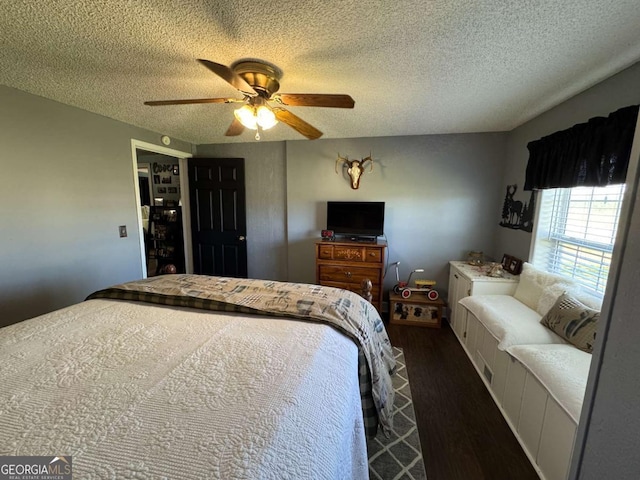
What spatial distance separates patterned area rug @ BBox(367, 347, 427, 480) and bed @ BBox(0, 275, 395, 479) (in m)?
0.13

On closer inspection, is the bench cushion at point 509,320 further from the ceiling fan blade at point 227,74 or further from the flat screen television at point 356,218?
the ceiling fan blade at point 227,74

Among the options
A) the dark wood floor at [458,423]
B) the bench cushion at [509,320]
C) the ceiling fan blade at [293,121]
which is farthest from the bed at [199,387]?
the ceiling fan blade at [293,121]

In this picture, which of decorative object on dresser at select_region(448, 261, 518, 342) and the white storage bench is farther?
decorative object on dresser at select_region(448, 261, 518, 342)

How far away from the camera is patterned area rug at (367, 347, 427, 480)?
1403 mm

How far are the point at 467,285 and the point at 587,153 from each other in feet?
4.62

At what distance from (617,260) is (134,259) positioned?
12.2 ft

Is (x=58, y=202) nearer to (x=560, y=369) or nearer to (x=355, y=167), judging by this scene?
(x=355, y=167)

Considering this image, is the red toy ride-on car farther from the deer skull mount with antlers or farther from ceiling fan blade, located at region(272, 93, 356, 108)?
ceiling fan blade, located at region(272, 93, 356, 108)

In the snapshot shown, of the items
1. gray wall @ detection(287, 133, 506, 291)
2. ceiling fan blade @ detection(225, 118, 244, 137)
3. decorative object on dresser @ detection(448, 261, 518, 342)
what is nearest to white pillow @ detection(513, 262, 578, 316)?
decorative object on dresser @ detection(448, 261, 518, 342)

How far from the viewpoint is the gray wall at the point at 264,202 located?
359 centimetres

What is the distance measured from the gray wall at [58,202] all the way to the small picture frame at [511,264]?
416 cm

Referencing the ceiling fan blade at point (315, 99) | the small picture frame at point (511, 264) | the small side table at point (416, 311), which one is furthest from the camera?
the small side table at point (416, 311)

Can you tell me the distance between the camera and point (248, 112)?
165 centimetres

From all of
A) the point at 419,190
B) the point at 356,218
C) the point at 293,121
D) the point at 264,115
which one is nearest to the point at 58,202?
the point at 264,115
